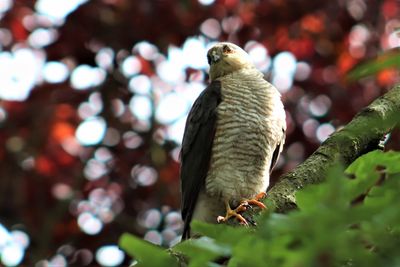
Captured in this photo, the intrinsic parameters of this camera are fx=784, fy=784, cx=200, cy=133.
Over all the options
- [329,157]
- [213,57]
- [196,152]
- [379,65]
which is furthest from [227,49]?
[379,65]

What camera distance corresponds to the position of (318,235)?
1.34 meters

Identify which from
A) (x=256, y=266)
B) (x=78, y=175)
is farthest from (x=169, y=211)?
(x=256, y=266)

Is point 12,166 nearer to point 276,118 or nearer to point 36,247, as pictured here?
point 36,247

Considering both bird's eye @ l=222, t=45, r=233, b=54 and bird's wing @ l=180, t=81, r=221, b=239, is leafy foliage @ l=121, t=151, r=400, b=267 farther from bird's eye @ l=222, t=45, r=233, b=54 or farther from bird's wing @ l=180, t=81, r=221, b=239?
bird's eye @ l=222, t=45, r=233, b=54

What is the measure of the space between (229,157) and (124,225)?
3.01m

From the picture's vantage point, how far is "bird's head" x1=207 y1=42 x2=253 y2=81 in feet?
19.8

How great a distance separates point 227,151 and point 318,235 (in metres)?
3.82

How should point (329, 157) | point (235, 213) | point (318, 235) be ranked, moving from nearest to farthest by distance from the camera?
point (318, 235), point (329, 157), point (235, 213)

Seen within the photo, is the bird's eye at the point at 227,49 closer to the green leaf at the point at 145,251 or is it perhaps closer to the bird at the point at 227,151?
the bird at the point at 227,151

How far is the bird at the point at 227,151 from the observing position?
5145 millimetres

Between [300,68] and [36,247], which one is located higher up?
[300,68]

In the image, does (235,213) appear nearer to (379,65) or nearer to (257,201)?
(257,201)

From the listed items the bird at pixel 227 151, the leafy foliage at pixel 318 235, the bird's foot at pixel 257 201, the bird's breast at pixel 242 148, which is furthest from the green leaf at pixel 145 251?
the bird's breast at pixel 242 148

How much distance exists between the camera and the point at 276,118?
536cm
